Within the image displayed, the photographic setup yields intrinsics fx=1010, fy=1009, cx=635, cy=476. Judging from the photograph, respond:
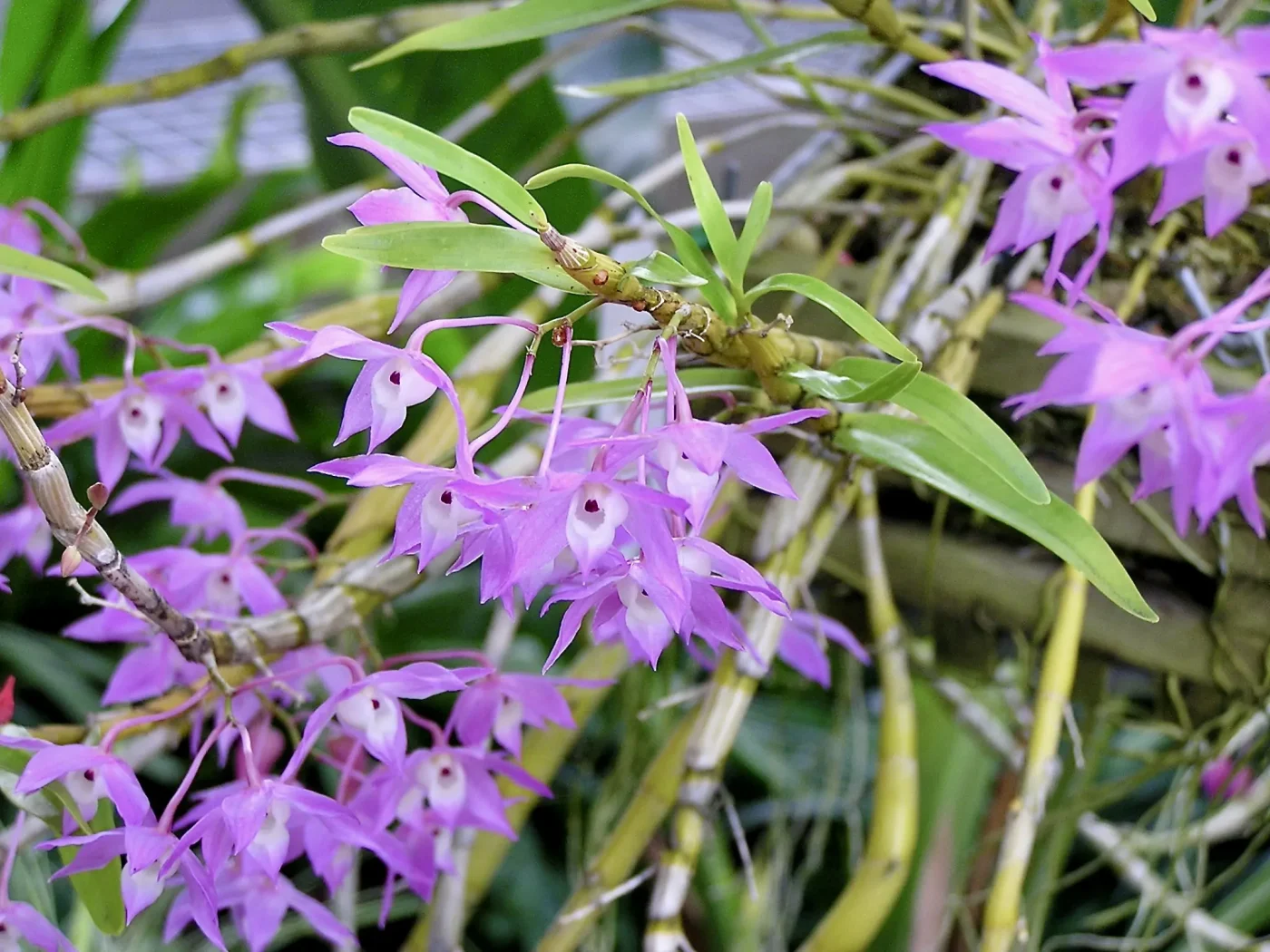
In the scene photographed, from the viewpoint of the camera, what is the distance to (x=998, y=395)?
→ 496 millimetres

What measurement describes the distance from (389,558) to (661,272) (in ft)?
0.31

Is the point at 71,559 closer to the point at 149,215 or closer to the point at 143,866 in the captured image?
the point at 143,866

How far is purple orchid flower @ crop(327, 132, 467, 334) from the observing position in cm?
22

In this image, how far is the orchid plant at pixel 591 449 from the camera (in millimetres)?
218

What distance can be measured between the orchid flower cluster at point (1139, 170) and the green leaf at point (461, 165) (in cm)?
10

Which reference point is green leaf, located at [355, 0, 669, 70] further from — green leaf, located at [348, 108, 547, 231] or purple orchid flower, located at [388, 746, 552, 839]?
purple orchid flower, located at [388, 746, 552, 839]

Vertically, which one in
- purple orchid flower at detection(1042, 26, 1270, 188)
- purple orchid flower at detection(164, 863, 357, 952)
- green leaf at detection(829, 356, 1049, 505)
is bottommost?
purple orchid flower at detection(164, 863, 357, 952)

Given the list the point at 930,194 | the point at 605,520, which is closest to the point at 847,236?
the point at 930,194

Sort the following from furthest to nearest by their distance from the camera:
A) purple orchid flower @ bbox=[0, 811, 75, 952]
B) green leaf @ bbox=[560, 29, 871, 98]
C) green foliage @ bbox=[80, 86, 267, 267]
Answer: green foliage @ bbox=[80, 86, 267, 267], green leaf @ bbox=[560, 29, 871, 98], purple orchid flower @ bbox=[0, 811, 75, 952]

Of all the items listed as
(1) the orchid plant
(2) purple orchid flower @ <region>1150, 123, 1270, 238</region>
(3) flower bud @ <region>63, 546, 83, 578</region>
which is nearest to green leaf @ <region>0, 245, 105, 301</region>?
(1) the orchid plant

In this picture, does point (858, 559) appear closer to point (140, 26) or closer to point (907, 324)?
point (907, 324)

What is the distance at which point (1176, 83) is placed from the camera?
21cm

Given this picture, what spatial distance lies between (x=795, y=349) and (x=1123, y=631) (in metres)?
0.28

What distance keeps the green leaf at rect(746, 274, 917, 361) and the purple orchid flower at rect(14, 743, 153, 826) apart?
224mm
